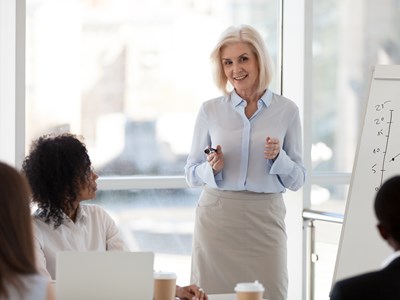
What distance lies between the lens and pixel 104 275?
2.60 meters

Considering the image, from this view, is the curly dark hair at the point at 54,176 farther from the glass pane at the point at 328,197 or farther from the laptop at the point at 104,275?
the glass pane at the point at 328,197

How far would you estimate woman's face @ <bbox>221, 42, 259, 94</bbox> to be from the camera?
14.3 ft

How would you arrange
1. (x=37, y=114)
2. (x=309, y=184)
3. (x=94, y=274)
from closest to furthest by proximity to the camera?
(x=94, y=274) < (x=37, y=114) < (x=309, y=184)

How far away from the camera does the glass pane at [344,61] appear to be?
5.93m

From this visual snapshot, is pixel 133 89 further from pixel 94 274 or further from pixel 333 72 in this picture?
pixel 94 274

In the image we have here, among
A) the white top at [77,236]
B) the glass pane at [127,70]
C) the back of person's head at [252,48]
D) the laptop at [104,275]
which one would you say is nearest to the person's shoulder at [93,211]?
the white top at [77,236]

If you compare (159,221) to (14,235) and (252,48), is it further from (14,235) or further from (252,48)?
(14,235)

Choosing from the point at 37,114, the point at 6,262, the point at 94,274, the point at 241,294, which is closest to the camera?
the point at 6,262

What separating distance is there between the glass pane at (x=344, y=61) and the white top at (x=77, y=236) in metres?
2.76

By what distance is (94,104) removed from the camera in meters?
5.56

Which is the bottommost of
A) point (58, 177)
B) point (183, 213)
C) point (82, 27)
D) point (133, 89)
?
point (183, 213)

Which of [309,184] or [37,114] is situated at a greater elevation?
[37,114]

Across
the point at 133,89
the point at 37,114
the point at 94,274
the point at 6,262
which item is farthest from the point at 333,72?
the point at 6,262

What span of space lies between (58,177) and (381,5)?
3459 mm
